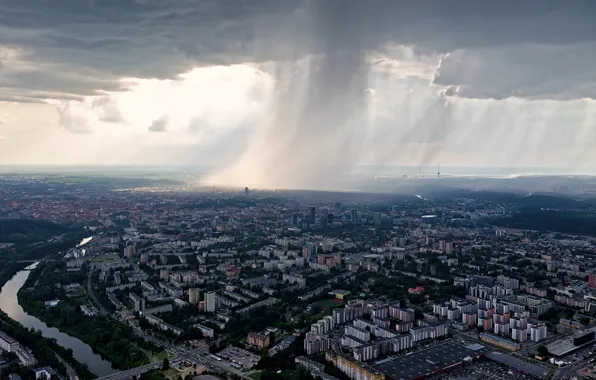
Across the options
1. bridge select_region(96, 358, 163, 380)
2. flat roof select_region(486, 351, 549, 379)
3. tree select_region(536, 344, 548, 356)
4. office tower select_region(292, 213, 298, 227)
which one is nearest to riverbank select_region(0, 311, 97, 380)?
bridge select_region(96, 358, 163, 380)

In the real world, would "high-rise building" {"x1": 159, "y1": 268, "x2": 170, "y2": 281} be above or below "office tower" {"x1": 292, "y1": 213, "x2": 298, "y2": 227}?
below

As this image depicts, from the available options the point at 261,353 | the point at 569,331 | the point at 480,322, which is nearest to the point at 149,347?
the point at 261,353

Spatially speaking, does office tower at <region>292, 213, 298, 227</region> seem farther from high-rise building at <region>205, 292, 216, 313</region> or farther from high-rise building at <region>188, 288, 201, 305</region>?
high-rise building at <region>205, 292, 216, 313</region>

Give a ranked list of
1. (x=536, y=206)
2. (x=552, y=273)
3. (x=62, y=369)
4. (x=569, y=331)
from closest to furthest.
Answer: (x=62, y=369)
(x=569, y=331)
(x=552, y=273)
(x=536, y=206)

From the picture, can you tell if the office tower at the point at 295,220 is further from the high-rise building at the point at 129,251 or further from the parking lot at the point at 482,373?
the parking lot at the point at 482,373

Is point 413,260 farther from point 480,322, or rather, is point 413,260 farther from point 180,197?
point 180,197

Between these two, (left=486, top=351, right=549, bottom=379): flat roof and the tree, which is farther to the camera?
the tree

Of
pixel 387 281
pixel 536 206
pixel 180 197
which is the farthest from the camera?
pixel 180 197

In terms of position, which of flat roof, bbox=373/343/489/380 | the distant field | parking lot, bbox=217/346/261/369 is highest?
flat roof, bbox=373/343/489/380
